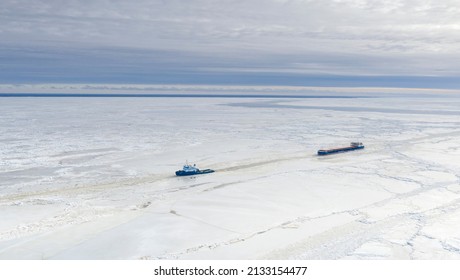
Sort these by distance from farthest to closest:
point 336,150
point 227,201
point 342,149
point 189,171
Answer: point 342,149 → point 336,150 → point 189,171 → point 227,201

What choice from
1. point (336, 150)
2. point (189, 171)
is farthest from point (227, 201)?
point (336, 150)

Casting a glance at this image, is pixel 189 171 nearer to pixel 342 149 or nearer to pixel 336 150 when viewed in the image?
pixel 336 150

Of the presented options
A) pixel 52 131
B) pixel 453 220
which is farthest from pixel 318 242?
pixel 52 131

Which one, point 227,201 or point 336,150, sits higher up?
point 336,150

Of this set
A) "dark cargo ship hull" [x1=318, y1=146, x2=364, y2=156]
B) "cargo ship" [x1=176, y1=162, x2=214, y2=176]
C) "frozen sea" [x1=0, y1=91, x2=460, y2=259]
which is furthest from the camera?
"dark cargo ship hull" [x1=318, y1=146, x2=364, y2=156]

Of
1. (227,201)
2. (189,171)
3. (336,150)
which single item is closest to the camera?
(227,201)

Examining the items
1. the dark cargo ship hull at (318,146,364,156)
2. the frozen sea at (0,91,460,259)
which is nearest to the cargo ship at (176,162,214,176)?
the frozen sea at (0,91,460,259)

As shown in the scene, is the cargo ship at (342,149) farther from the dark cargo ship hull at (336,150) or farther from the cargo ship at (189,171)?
the cargo ship at (189,171)

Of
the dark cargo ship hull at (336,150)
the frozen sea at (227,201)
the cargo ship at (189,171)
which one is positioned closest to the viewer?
the frozen sea at (227,201)

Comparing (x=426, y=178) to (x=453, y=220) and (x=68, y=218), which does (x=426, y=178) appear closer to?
(x=453, y=220)

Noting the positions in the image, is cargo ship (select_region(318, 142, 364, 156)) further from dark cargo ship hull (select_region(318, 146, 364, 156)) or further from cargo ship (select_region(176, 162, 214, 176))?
cargo ship (select_region(176, 162, 214, 176))

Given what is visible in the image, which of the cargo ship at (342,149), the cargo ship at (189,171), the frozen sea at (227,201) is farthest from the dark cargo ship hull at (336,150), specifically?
the cargo ship at (189,171)
